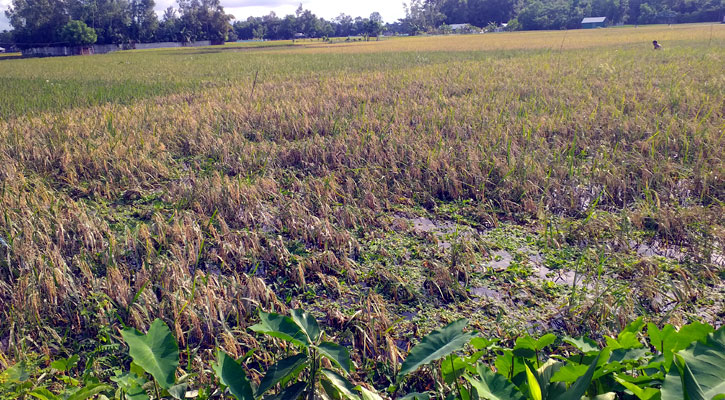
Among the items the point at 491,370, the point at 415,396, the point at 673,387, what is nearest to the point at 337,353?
the point at 415,396

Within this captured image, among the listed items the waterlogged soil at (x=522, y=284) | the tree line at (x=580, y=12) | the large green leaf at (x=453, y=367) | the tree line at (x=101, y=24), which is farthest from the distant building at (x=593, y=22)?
the large green leaf at (x=453, y=367)

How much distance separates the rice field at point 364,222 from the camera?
2.10 metres

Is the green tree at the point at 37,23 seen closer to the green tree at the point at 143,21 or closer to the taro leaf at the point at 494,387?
the green tree at the point at 143,21

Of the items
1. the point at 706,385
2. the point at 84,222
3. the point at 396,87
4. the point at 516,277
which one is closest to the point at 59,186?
the point at 84,222

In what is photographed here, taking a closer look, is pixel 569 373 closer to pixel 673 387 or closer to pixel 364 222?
pixel 673 387

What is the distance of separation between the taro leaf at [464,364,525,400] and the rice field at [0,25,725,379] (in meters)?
0.84

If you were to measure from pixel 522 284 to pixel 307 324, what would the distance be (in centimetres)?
155

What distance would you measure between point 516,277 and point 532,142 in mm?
2774

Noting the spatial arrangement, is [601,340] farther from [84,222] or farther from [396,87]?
[396,87]

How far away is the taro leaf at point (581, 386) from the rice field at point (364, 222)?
39.8 inches

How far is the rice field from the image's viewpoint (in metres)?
2.10

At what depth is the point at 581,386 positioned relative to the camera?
873 millimetres

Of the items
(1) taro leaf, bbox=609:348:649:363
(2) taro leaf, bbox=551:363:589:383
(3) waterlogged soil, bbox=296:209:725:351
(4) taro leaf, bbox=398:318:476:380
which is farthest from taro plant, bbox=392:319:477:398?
(3) waterlogged soil, bbox=296:209:725:351

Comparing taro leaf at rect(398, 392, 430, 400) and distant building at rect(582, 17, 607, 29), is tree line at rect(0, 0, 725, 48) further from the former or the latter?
taro leaf at rect(398, 392, 430, 400)
